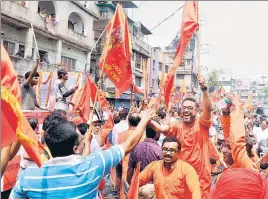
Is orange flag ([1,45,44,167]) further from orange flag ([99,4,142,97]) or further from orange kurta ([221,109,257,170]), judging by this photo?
orange flag ([99,4,142,97])

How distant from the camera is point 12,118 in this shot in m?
1.90

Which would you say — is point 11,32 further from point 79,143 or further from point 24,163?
point 79,143

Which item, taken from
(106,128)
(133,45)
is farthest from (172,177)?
(133,45)

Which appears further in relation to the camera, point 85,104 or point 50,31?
point 50,31

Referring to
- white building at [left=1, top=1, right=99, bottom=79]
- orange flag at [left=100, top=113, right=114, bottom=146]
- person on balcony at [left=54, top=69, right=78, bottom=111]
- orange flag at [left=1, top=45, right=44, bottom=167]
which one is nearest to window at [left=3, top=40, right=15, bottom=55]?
white building at [left=1, top=1, right=99, bottom=79]

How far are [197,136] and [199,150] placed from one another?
143mm

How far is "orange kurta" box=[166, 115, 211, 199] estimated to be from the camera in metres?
3.15

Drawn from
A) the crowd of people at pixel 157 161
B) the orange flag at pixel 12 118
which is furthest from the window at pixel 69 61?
the orange flag at pixel 12 118

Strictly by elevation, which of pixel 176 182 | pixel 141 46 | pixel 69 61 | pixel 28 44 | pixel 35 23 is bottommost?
pixel 176 182

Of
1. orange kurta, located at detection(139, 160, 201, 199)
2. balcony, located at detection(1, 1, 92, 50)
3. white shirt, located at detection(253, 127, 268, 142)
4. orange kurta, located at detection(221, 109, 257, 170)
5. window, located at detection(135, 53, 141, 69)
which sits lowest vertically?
white shirt, located at detection(253, 127, 268, 142)

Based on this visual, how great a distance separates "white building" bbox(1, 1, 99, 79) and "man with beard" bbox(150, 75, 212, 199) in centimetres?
1214

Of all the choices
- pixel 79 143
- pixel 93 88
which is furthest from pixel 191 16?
pixel 93 88

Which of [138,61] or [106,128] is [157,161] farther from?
[138,61]

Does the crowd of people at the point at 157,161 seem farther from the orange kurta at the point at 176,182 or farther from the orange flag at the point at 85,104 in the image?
the orange flag at the point at 85,104
